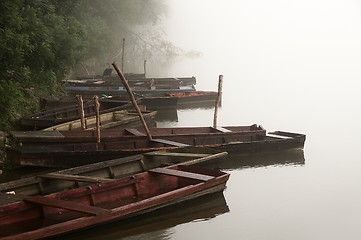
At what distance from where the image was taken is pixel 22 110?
1700cm

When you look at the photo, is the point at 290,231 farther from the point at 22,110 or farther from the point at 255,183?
the point at 22,110

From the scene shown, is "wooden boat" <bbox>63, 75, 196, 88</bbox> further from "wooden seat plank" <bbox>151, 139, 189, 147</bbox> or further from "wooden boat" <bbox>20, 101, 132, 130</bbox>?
"wooden seat plank" <bbox>151, 139, 189, 147</bbox>

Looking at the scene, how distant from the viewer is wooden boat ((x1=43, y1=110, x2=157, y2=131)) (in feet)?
49.7

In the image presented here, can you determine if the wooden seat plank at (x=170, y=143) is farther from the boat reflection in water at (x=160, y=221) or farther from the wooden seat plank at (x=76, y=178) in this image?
Result: the wooden seat plank at (x=76, y=178)

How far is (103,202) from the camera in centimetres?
959

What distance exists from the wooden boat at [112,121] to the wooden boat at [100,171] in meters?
2.88

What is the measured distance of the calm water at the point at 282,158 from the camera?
9.92 metres

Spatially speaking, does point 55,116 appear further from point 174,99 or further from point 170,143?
point 174,99

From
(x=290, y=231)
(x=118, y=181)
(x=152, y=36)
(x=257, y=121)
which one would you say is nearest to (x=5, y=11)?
(x=118, y=181)

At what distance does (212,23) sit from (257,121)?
84.1 m

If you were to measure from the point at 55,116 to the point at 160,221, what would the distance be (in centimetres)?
848

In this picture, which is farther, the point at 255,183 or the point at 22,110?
the point at 22,110

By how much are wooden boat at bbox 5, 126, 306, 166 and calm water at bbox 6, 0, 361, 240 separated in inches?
20.7

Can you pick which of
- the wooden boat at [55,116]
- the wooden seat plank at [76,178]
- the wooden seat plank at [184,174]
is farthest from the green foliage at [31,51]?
the wooden seat plank at [184,174]
